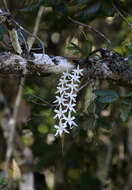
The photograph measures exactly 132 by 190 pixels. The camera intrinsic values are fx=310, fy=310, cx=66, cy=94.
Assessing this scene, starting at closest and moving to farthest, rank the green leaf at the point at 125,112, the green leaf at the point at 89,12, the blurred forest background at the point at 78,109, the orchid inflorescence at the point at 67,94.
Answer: the orchid inflorescence at the point at 67,94 < the green leaf at the point at 125,112 < the blurred forest background at the point at 78,109 < the green leaf at the point at 89,12

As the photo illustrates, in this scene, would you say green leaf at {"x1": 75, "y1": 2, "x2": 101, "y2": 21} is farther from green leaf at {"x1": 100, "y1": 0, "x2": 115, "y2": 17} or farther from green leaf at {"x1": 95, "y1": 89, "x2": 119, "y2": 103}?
green leaf at {"x1": 95, "y1": 89, "x2": 119, "y2": 103}

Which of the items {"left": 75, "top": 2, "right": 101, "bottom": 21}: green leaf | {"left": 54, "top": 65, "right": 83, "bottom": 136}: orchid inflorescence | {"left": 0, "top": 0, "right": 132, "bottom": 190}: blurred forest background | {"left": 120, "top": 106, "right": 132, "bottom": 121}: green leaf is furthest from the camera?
{"left": 75, "top": 2, "right": 101, "bottom": 21}: green leaf

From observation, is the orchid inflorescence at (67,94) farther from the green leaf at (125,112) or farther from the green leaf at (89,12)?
the green leaf at (89,12)

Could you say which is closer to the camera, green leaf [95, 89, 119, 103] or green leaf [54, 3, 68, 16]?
green leaf [95, 89, 119, 103]

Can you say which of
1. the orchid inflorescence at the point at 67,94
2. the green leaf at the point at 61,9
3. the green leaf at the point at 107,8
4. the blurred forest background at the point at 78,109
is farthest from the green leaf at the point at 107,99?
the green leaf at the point at 61,9

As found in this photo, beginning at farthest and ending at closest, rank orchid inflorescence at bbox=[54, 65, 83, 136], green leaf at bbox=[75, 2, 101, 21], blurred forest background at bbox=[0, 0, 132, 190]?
green leaf at bbox=[75, 2, 101, 21], blurred forest background at bbox=[0, 0, 132, 190], orchid inflorescence at bbox=[54, 65, 83, 136]

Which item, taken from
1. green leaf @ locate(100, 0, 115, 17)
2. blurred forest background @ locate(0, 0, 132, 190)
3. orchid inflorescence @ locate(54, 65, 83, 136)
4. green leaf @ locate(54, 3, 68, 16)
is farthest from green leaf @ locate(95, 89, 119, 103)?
green leaf @ locate(54, 3, 68, 16)

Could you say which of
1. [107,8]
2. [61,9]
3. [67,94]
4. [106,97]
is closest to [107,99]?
[106,97]

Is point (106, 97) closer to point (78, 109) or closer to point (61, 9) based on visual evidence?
point (78, 109)
